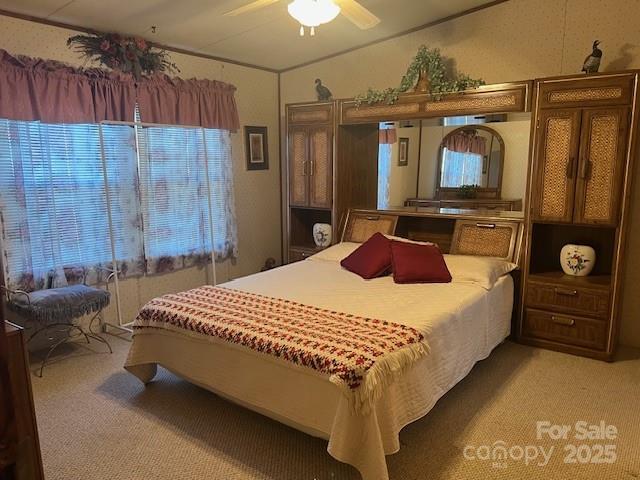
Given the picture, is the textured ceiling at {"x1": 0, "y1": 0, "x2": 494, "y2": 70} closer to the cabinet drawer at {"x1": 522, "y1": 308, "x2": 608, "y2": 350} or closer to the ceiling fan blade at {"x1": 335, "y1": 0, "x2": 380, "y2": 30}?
the ceiling fan blade at {"x1": 335, "y1": 0, "x2": 380, "y2": 30}

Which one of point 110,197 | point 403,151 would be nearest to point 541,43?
point 403,151

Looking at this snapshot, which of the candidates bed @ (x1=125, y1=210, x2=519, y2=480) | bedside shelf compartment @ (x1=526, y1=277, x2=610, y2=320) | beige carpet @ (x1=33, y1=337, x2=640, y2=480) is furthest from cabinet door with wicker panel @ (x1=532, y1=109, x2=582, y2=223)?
beige carpet @ (x1=33, y1=337, x2=640, y2=480)

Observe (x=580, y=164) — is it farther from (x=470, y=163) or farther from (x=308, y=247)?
(x=308, y=247)

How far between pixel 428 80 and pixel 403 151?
0.77m

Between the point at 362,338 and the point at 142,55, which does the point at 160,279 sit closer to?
the point at 142,55

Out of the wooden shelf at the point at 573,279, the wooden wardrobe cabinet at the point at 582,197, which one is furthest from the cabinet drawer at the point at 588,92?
the wooden shelf at the point at 573,279

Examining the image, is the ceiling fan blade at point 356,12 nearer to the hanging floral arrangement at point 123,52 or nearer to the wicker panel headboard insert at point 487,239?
the wicker panel headboard insert at point 487,239

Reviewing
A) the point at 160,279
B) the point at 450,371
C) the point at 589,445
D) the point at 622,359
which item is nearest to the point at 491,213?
the point at 622,359

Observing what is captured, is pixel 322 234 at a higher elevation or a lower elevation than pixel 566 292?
higher

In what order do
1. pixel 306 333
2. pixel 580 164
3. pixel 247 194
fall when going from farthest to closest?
1. pixel 247 194
2. pixel 580 164
3. pixel 306 333

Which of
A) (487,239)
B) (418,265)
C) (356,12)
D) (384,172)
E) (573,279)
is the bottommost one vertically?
(573,279)

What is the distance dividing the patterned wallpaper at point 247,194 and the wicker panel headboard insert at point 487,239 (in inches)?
85.9

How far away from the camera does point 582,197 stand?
3.25m

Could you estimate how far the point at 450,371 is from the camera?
2.63 metres
